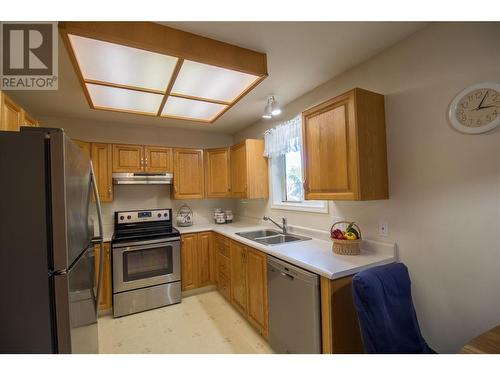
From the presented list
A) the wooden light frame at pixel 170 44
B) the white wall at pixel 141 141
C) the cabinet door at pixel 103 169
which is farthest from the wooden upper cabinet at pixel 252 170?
the cabinet door at pixel 103 169

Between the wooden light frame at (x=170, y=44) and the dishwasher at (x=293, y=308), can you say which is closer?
the wooden light frame at (x=170, y=44)

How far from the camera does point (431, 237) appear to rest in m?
1.44

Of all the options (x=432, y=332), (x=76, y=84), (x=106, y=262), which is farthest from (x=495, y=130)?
(x=106, y=262)

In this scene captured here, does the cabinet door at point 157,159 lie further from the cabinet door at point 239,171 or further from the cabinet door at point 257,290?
the cabinet door at point 257,290

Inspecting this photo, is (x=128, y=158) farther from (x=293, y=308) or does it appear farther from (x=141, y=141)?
(x=293, y=308)

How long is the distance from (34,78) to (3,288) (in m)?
1.74

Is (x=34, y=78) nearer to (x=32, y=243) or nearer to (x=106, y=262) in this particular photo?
(x=32, y=243)

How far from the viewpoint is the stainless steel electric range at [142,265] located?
259cm

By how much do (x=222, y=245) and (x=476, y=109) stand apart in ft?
8.43

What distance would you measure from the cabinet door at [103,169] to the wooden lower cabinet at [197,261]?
43.0 inches

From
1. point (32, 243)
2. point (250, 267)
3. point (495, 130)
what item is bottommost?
point (250, 267)

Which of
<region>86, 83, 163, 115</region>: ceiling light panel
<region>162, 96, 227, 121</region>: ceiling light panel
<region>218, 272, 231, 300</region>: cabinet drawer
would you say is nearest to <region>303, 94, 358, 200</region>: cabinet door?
<region>162, 96, 227, 121</region>: ceiling light panel

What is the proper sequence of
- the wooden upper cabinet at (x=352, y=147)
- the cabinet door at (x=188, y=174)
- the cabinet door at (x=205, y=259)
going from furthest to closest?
the cabinet door at (x=188, y=174) → the cabinet door at (x=205, y=259) → the wooden upper cabinet at (x=352, y=147)

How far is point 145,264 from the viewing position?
2752 millimetres
